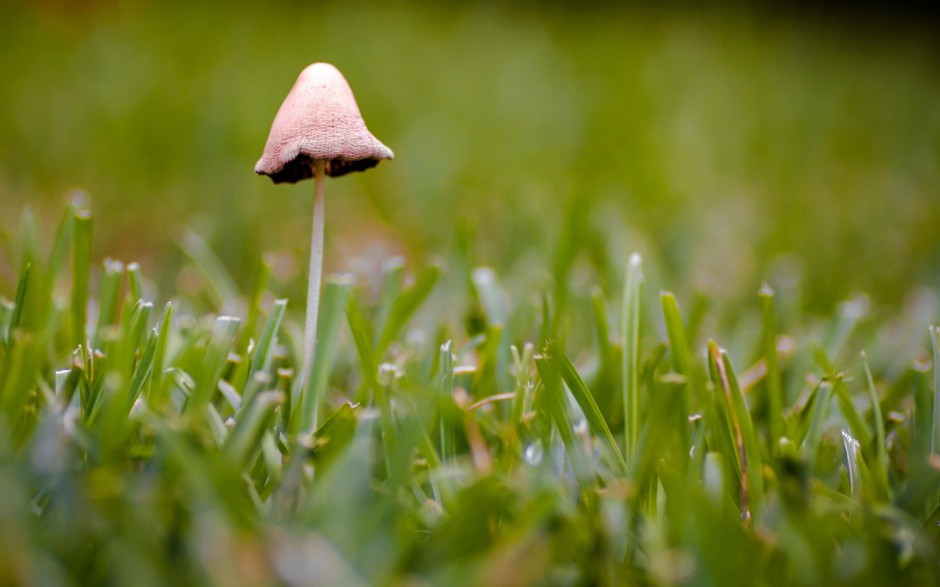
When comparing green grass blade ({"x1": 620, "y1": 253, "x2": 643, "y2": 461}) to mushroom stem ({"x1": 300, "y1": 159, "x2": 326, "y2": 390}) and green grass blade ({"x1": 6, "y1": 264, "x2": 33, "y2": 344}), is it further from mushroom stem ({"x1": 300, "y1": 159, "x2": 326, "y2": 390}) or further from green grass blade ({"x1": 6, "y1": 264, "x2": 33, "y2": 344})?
green grass blade ({"x1": 6, "y1": 264, "x2": 33, "y2": 344})

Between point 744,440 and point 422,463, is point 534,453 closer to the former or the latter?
point 422,463

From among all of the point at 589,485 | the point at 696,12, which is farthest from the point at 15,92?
the point at 696,12

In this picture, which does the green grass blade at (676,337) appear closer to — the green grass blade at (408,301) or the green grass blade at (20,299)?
the green grass blade at (408,301)

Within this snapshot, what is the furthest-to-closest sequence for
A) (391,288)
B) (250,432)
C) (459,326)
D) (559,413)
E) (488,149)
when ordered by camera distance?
(488,149) < (459,326) < (391,288) < (559,413) < (250,432)

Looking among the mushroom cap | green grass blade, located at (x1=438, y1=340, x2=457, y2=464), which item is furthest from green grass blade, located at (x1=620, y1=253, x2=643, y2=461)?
the mushroom cap

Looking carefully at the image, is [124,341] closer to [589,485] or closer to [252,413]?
[252,413]

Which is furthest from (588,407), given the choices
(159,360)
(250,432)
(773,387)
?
(159,360)

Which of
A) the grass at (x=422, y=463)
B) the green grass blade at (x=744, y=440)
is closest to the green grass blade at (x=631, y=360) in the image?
the grass at (x=422, y=463)
